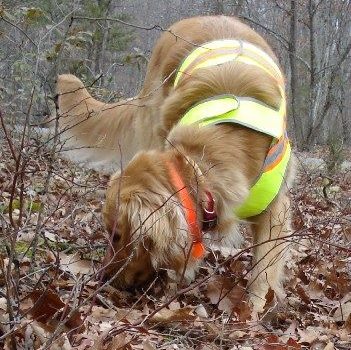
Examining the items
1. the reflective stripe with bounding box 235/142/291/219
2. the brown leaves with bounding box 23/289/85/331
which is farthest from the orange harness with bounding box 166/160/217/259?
the brown leaves with bounding box 23/289/85/331

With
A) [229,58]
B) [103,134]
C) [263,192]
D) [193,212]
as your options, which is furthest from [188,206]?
[103,134]

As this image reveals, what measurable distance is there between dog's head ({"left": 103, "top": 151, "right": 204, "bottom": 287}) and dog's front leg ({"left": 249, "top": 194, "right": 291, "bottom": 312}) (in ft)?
1.99

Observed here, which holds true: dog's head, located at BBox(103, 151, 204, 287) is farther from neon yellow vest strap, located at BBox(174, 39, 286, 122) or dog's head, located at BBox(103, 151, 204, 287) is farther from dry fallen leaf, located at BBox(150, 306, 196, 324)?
neon yellow vest strap, located at BBox(174, 39, 286, 122)

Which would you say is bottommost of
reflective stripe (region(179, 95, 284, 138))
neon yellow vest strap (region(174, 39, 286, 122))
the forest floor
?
the forest floor

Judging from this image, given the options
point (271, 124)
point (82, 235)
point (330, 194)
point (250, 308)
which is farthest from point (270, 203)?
point (330, 194)

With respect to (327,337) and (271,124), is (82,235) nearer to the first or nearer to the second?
(271,124)

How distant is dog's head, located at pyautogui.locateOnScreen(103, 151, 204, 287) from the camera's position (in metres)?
2.91

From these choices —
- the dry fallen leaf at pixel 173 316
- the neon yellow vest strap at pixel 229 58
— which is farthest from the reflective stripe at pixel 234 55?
the dry fallen leaf at pixel 173 316

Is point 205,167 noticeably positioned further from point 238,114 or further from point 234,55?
point 234,55

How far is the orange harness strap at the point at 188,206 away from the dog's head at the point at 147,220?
0.02m

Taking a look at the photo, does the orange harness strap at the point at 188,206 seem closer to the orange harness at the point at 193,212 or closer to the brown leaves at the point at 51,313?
the orange harness at the point at 193,212

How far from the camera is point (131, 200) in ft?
9.67

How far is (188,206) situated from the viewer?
292 centimetres

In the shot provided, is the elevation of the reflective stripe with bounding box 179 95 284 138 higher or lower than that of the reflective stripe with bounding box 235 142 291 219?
higher
